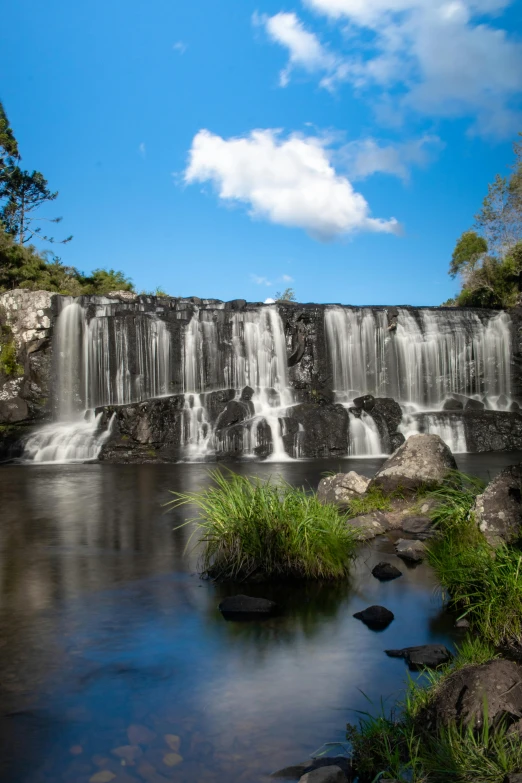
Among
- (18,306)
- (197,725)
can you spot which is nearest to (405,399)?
(18,306)

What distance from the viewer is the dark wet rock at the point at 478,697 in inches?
165

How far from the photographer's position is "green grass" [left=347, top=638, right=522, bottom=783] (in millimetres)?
3777

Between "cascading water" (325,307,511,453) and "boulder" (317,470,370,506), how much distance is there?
18.2 meters

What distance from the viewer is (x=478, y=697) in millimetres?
4301

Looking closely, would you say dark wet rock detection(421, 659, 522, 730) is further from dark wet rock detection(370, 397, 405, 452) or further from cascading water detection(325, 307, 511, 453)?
cascading water detection(325, 307, 511, 453)

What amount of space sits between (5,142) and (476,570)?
46.2 meters

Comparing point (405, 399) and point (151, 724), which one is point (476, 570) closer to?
point (151, 724)

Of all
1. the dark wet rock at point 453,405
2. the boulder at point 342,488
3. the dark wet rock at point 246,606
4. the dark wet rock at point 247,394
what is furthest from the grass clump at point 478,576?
the dark wet rock at point 453,405

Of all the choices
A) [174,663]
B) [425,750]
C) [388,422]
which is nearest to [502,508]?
[174,663]

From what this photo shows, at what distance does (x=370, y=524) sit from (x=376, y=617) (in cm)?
361

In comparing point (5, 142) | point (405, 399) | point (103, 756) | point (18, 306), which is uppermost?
point (5, 142)

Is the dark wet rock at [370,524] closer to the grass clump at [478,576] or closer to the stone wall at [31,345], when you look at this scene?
the grass clump at [478,576]

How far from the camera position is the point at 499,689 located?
432cm

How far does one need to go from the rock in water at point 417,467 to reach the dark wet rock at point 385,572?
131 inches
